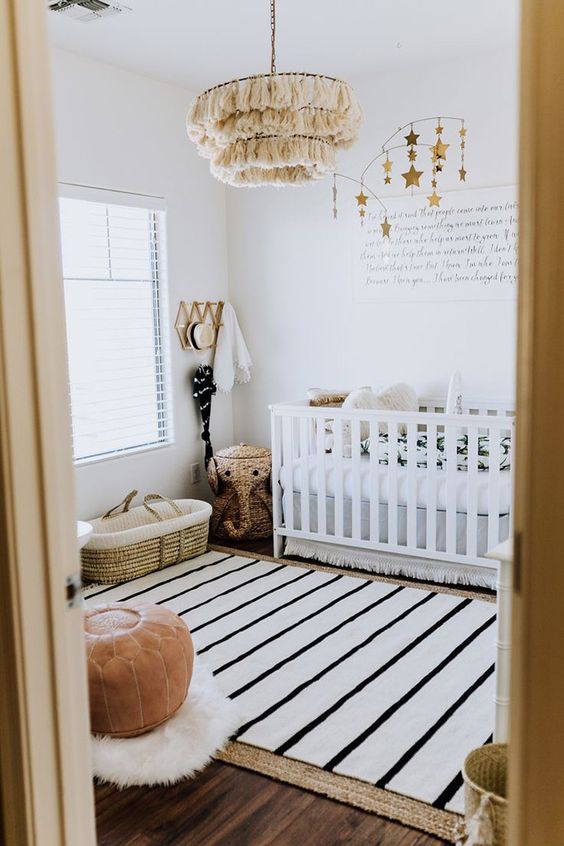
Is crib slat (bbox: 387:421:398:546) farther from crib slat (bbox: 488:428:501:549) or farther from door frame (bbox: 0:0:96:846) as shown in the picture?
door frame (bbox: 0:0:96:846)

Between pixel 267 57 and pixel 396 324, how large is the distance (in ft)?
5.43

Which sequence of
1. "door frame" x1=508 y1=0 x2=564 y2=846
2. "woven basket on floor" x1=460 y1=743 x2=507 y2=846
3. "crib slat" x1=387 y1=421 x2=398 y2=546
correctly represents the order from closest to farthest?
"door frame" x1=508 y1=0 x2=564 y2=846 < "woven basket on floor" x1=460 y1=743 x2=507 y2=846 < "crib slat" x1=387 y1=421 x2=398 y2=546

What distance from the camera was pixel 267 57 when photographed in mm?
4496

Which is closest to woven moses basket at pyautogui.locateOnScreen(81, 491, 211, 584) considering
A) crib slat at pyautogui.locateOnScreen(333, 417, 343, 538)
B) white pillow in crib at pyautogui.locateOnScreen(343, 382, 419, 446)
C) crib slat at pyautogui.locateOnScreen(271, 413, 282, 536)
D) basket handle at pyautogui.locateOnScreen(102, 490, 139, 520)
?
basket handle at pyautogui.locateOnScreen(102, 490, 139, 520)

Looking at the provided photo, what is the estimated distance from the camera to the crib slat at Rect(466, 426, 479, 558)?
12.7 ft

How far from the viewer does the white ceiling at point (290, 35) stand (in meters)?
3.70

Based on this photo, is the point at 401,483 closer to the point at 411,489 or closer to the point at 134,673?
the point at 411,489

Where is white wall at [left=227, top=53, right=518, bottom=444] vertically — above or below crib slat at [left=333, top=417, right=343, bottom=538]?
above

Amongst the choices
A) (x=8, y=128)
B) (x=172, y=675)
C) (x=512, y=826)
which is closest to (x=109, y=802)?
(x=172, y=675)

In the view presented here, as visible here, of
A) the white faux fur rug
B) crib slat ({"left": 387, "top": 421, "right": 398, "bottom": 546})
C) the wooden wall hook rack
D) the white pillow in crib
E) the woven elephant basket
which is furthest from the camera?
the wooden wall hook rack

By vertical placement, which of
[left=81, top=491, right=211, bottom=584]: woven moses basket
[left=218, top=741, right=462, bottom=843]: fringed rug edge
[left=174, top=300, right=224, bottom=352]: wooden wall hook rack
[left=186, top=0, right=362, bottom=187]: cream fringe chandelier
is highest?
[left=186, top=0, right=362, bottom=187]: cream fringe chandelier

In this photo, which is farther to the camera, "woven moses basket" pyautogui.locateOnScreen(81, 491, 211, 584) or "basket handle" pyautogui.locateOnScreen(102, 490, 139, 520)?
"basket handle" pyautogui.locateOnScreen(102, 490, 139, 520)

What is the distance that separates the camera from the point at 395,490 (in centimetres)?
409

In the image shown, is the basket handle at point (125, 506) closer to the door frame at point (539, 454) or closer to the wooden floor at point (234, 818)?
the wooden floor at point (234, 818)
